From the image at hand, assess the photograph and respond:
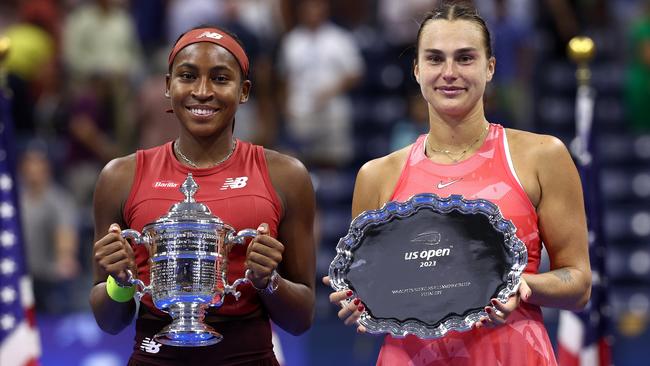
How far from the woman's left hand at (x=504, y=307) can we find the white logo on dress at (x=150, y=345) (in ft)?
3.12

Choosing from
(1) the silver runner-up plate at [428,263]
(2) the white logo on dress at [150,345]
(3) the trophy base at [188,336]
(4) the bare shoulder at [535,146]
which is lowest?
(2) the white logo on dress at [150,345]

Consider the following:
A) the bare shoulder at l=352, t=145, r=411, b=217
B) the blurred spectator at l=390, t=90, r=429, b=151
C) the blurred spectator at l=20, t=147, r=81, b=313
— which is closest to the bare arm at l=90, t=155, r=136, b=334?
the bare shoulder at l=352, t=145, r=411, b=217

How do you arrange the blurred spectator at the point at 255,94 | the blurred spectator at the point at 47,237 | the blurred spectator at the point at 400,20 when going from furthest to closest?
1. the blurred spectator at the point at 400,20
2. the blurred spectator at the point at 255,94
3. the blurred spectator at the point at 47,237

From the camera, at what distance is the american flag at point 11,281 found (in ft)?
16.5

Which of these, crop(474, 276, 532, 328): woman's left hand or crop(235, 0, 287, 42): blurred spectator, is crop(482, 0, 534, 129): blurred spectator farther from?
crop(474, 276, 532, 328): woman's left hand

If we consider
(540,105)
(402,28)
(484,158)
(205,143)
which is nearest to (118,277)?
(205,143)

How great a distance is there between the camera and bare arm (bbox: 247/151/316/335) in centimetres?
372

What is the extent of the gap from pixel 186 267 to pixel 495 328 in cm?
84

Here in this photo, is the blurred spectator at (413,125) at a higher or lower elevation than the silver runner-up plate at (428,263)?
higher

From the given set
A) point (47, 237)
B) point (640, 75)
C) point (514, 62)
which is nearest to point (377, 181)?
point (47, 237)

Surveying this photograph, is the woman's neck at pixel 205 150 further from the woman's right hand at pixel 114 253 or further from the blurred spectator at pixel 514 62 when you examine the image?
the blurred spectator at pixel 514 62

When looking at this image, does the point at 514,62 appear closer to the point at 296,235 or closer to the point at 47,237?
the point at 47,237

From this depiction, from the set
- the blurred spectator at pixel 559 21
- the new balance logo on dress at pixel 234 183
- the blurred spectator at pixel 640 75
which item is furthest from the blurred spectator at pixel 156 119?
the blurred spectator at pixel 640 75

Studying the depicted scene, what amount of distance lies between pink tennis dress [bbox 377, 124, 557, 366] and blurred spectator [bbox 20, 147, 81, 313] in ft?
16.9
